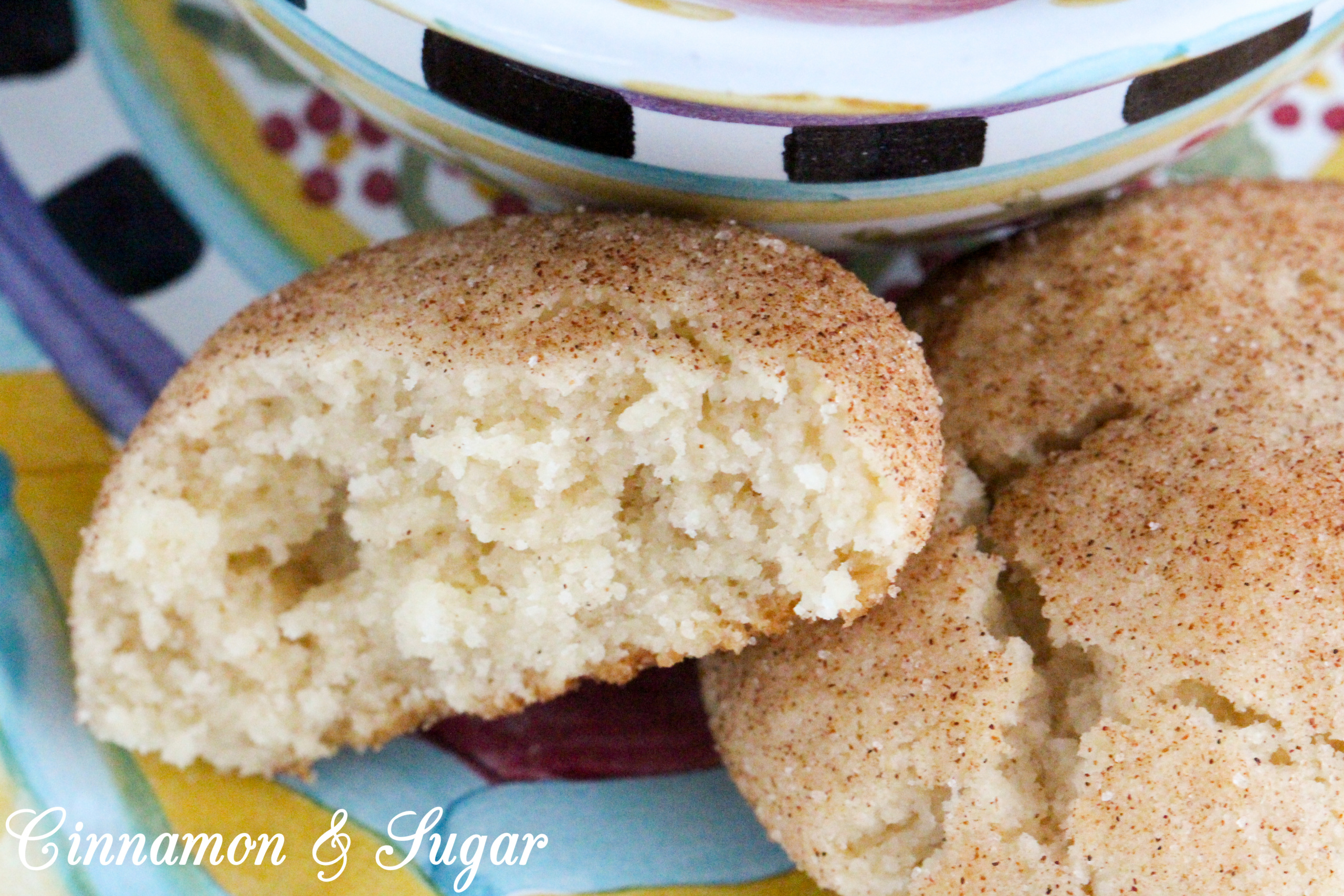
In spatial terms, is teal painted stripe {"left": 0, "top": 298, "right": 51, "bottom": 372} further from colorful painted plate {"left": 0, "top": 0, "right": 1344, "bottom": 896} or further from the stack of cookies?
the stack of cookies

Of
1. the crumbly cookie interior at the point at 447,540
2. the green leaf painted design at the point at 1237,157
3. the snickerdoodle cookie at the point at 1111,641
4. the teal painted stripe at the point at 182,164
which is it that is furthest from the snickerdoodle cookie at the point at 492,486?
the green leaf painted design at the point at 1237,157

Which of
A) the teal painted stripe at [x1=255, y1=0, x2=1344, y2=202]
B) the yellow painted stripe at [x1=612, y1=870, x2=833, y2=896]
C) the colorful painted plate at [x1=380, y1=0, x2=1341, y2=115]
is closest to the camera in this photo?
the colorful painted plate at [x1=380, y1=0, x2=1341, y2=115]

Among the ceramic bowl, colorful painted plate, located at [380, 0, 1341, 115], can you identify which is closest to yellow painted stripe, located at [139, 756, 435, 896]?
the ceramic bowl

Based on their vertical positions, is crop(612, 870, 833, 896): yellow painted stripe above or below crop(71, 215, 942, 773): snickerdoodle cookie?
below

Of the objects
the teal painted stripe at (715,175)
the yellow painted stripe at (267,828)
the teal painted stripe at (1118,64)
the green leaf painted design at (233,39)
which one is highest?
the teal painted stripe at (1118,64)

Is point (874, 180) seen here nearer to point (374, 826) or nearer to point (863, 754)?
point (863, 754)

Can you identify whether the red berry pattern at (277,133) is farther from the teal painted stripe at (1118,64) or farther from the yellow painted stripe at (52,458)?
the teal painted stripe at (1118,64)
